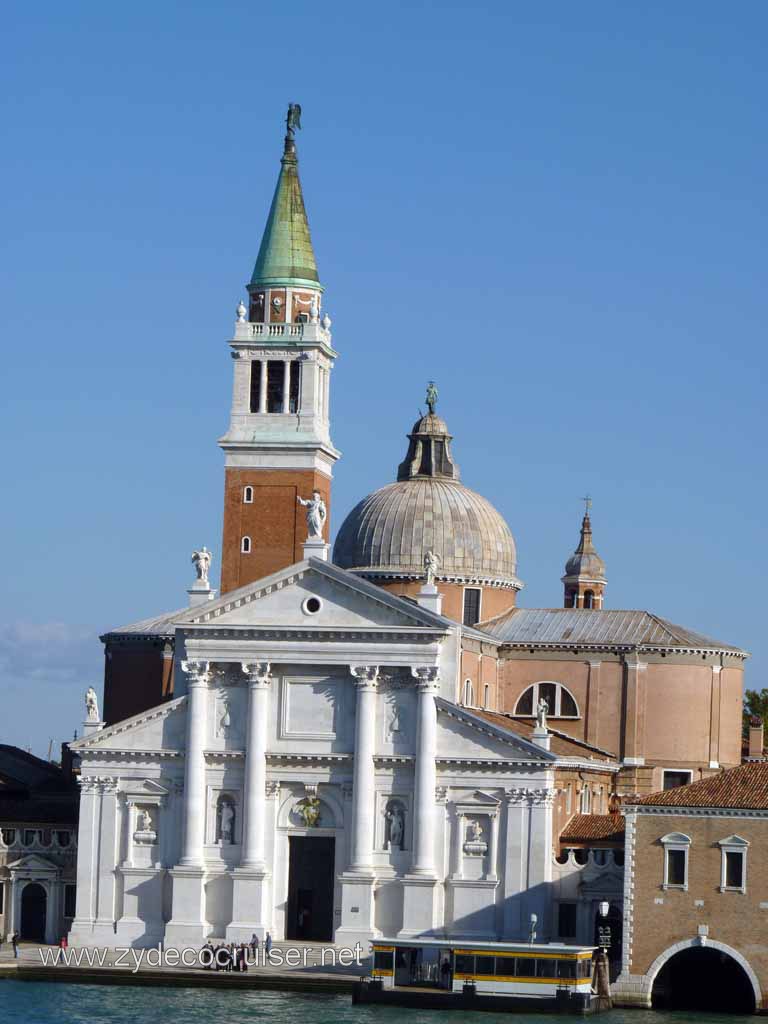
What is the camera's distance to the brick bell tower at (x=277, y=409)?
71.4 metres

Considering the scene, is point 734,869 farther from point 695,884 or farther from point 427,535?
point 427,535

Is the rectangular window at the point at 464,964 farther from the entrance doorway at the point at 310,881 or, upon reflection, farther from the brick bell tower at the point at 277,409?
the brick bell tower at the point at 277,409

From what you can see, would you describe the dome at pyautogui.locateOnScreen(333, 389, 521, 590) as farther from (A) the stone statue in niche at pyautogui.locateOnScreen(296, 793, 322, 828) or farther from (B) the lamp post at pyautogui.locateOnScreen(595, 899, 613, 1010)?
(B) the lamp post at pyautogui.locateOnScreen(595, 899, 613, 1010)

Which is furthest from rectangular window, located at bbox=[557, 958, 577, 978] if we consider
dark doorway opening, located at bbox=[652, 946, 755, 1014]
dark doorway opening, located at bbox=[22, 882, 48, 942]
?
dark doorway opening, located at bbox=[22, 882, 48, 942]

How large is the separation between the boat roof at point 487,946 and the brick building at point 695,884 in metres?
1.44

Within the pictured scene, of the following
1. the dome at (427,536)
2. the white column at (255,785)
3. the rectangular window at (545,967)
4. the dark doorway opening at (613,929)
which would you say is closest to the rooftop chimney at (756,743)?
the dome at (427,536)

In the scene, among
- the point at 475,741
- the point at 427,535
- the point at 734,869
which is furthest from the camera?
the point at 427,535

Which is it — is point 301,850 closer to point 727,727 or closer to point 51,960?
point 51,960

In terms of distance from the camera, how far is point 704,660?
7656 centimetres

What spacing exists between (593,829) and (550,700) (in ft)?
33.2

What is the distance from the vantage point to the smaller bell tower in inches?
3703

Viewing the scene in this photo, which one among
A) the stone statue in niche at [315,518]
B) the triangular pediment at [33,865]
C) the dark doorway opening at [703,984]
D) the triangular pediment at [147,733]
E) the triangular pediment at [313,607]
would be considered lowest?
the dark doorway opening at [703,984]

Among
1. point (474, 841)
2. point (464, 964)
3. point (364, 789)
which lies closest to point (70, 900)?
point (364, 789)

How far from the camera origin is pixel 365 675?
218 feet
